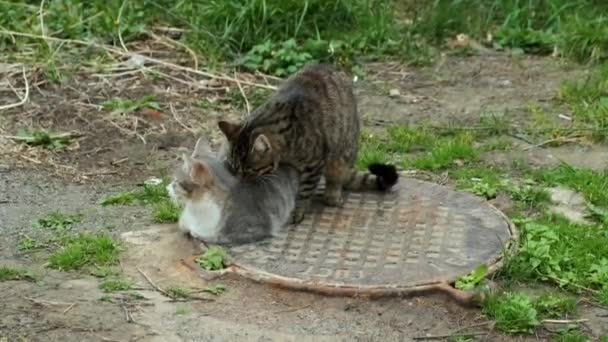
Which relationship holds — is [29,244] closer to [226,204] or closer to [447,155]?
[226,204]

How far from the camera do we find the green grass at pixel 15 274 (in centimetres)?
502

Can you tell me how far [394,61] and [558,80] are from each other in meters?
1.19

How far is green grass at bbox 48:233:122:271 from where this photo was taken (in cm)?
515

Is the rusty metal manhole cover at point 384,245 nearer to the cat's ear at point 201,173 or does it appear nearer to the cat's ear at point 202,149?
the cat's ear at point 201,173

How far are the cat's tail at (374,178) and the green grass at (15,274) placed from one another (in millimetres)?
1725

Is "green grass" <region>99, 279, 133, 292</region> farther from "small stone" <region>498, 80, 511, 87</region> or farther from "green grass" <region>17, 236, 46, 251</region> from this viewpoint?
"small stone" <region>498, 80, 511, 87</region>

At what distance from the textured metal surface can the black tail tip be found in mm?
48

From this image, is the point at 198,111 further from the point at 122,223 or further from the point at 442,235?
the point at 442,235

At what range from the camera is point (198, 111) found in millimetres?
7438

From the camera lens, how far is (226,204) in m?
5.29

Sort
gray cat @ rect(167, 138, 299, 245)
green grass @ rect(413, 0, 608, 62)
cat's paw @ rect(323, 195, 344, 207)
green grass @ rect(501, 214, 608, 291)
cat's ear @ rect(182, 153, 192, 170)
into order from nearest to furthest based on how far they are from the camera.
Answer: green grass @ rect(501, 214, 608, 291) → gray cat @ rect(167, 138, 299, 245) → cat's ear @ rect(182, 153, 192, 170) → cat's paw @ rect(323, 195, 344, 207) → green grass @ rect(413, 0, 608, 62)

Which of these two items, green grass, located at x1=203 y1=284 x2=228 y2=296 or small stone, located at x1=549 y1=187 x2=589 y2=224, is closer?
green grass, located at x1=203 y1=284 x2=228 y2=296

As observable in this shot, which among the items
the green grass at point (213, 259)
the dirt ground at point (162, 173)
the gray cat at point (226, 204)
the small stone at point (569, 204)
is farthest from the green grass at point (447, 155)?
the green grass at point (213, 259)

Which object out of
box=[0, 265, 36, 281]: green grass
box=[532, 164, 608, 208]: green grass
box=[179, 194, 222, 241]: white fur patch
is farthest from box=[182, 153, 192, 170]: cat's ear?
box=[532, 164, 608, 208]: green grass
